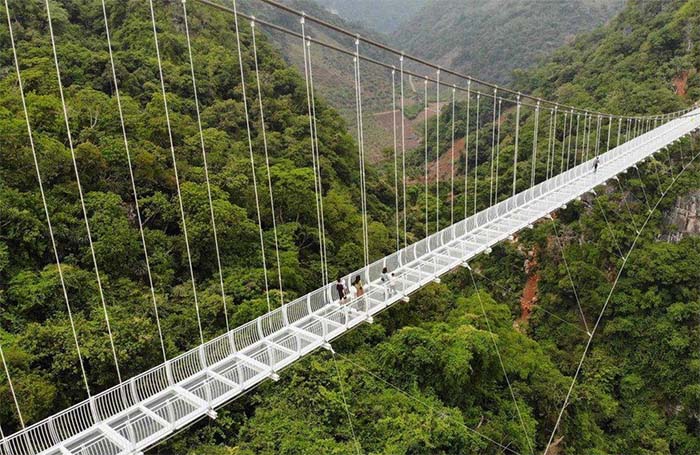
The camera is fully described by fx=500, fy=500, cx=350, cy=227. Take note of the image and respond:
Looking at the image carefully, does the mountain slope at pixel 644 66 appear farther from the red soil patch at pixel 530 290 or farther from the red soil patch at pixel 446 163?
the red soil patch at pixel 530 290

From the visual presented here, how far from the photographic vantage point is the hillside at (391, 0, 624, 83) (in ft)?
238

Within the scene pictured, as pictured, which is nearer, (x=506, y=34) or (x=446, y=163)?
(x=446, y=163)

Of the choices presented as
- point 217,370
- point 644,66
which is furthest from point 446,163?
point 217,370

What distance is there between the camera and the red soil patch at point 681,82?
2955 centimetres

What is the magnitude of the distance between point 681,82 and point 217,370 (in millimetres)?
33171

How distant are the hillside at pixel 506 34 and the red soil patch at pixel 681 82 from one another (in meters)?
36.8

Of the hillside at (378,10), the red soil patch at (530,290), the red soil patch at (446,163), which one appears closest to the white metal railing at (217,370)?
the red soil patch at (530,290)

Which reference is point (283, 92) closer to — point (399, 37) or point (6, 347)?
point (6, 347)

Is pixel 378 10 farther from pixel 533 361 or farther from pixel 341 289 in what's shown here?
pixel 341 289

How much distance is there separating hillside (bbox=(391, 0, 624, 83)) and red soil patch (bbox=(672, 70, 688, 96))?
36839mm

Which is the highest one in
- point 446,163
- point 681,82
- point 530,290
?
point 681,82

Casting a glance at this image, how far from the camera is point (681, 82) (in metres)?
29.7

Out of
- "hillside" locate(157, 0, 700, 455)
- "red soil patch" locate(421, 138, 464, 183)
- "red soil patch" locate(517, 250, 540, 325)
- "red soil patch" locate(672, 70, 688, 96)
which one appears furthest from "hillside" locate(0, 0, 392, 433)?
"red soil patch" locate(672, 70, 688, 96)

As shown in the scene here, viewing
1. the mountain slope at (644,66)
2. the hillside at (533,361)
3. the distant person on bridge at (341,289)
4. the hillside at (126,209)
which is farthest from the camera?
the mountain slope at (644,66)
